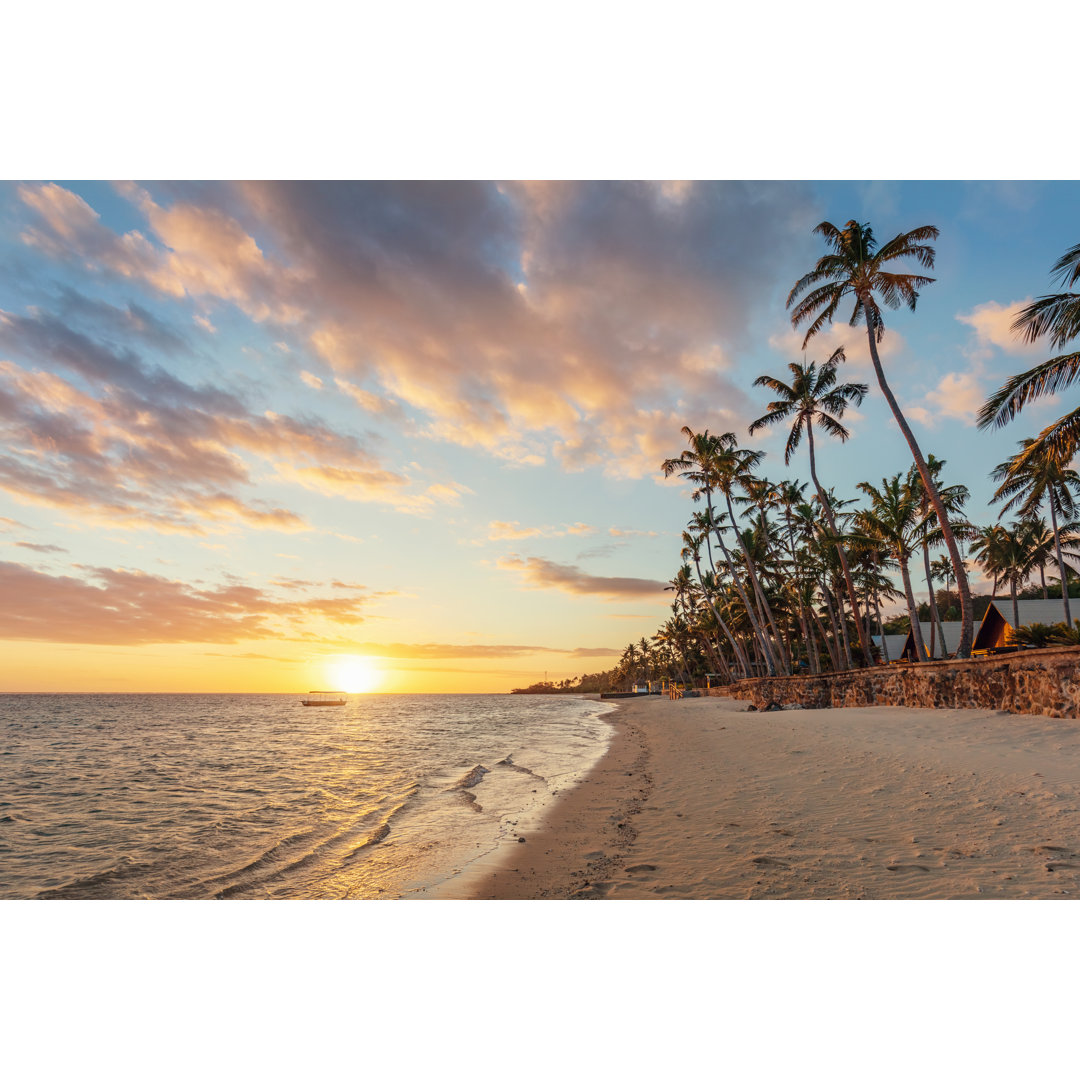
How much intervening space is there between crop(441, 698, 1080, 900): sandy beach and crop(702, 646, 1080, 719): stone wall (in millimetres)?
613

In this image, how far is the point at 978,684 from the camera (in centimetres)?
1457

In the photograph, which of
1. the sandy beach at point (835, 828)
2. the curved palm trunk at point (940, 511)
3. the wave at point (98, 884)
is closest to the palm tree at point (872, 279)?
the curved palm trunk at point (940, 511)

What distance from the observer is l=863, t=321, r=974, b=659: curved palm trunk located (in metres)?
18.0

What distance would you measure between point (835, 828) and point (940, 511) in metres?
15.6

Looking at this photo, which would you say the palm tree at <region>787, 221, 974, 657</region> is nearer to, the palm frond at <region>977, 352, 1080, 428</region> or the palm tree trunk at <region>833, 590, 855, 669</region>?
the palm frond at <region>977, 352, 1080, 428</region>

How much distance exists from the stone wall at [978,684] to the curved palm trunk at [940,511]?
168 centimetres

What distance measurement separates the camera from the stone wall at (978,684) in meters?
11.7

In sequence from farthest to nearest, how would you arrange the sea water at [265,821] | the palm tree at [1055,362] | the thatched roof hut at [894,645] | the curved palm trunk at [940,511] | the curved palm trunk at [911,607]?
the thatched roof hut at [894,645]
the curved palm trunk at [911,607]
the curved palm trunk at [940,511]
the palm tree at [1055,362]
the sea water at [265,821]

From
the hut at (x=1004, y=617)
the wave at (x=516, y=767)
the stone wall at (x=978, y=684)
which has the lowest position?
the wave at (x=516, y=767)

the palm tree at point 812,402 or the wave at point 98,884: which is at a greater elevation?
the palm tree at point 812,402

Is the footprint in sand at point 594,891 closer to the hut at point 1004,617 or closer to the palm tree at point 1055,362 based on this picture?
the palm tree at point 1055,362

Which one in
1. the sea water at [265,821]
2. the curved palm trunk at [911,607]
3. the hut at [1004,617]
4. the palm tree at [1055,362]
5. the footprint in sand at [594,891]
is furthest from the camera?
the hut at [1004,617]

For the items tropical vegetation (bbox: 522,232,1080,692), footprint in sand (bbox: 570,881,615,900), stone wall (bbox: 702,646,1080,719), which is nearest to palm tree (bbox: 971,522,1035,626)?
tropical vegetation (bbox: 522,232,1080,692)

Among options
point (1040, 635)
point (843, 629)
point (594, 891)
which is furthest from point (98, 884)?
point (843, 629)
